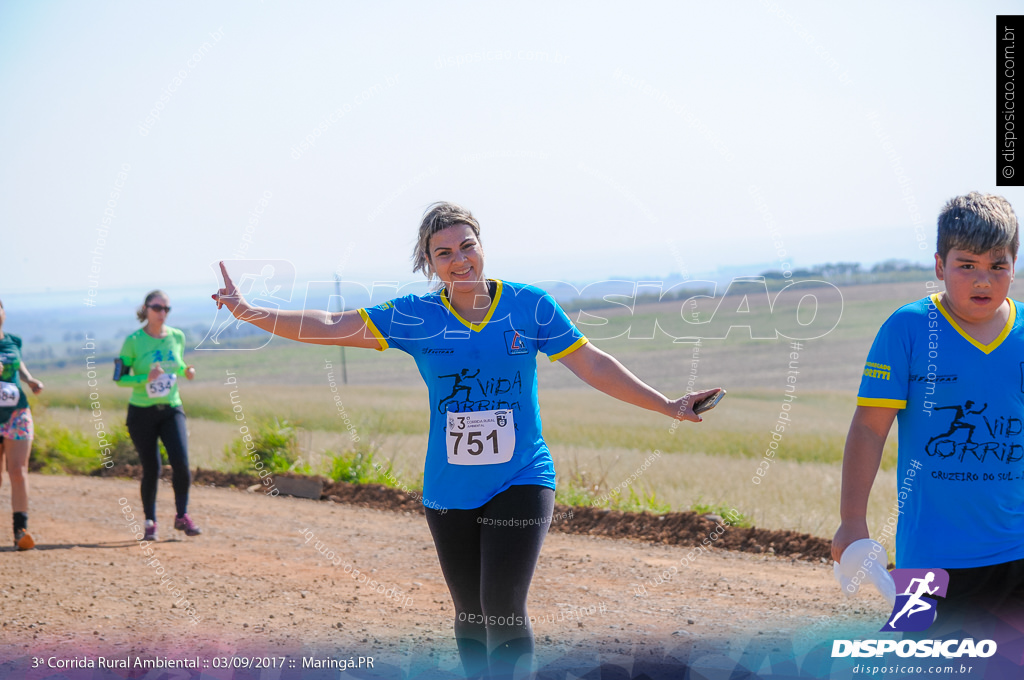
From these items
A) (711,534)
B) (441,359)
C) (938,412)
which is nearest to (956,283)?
(938,412)

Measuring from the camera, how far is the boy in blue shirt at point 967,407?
2764 mm

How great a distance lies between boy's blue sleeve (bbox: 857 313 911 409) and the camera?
9.17 feet

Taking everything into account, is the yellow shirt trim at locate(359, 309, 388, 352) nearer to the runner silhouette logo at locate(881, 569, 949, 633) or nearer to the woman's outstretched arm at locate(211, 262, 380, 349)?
the woman's outstretched arm at locate(211, 262, 380, 349)

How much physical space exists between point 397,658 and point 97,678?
59.5 inches

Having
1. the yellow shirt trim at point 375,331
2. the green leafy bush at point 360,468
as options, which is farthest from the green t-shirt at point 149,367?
the yellow shirt trim at point 375,331

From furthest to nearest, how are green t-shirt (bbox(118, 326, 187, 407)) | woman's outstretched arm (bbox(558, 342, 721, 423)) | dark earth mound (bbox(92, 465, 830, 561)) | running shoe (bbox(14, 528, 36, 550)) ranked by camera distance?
dark earth mound (bbox(92, 465, 830, 561)) < green t-shirt (bbox(118, 326, 187, 407)) < running shoe (bbox(14, 528, 36, 550)) < woman's outstretched arm (bbox(558, 342, 721, 423))

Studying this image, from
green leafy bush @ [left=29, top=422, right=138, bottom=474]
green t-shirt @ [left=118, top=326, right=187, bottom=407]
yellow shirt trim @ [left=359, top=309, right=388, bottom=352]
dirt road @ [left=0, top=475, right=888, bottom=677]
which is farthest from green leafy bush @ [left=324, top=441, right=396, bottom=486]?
yellow shirt trim @ [left=359, top=309, right=388, bottom=352]

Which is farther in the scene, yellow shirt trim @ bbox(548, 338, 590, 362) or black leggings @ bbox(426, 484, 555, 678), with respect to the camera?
yellow shirt trim @ bbox(548, 338, 590, 362)

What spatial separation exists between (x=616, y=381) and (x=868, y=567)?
1.25 meters

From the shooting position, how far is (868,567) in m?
2.74

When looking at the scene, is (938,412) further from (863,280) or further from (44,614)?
(863,280)

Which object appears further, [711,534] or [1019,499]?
[711,534]

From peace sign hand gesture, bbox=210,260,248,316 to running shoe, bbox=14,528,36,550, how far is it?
466 cm

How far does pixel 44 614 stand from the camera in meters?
5.38
